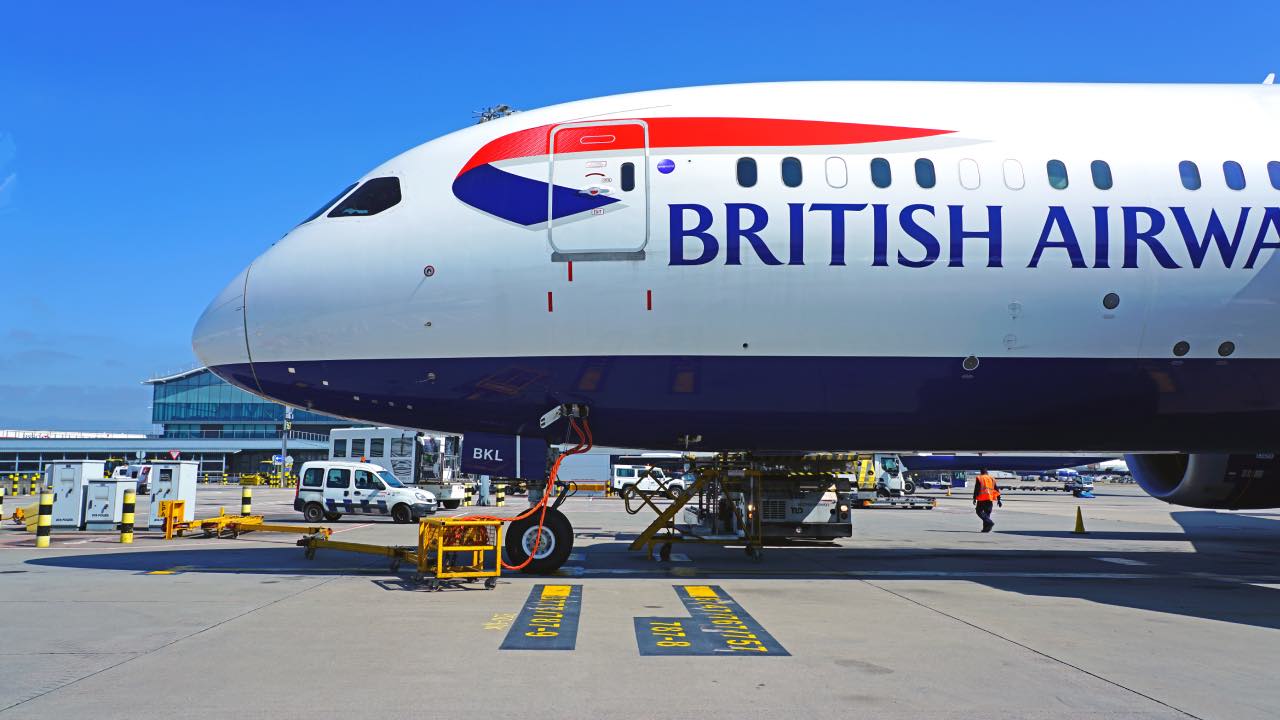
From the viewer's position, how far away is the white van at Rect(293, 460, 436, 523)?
28812mm

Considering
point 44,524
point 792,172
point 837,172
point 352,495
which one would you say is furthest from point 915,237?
point 352,495

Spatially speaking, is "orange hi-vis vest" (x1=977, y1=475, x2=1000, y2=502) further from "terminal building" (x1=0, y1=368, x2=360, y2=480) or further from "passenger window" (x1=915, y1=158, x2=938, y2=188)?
"terminal building" (x1=0, y1=368, x2=360, y2=480)

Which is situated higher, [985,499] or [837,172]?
[837,172]

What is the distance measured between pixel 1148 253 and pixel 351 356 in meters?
10.8

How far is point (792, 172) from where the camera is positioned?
12.1m

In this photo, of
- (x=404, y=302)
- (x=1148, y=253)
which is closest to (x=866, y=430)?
(x=1148, y=253)

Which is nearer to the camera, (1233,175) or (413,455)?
(1233,175)

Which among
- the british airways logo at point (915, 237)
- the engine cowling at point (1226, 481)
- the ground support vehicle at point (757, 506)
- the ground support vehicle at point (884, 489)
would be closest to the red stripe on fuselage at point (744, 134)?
the british airways logo at point (915, 237)

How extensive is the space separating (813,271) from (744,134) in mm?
2114

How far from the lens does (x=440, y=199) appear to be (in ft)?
41.3

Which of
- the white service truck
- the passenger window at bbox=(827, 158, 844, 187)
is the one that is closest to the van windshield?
the white service truck

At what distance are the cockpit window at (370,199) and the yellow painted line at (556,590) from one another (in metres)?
5.73

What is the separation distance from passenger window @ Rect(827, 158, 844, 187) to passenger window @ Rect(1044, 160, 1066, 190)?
2.72 m

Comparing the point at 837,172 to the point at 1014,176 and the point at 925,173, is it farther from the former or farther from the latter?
the point at 1014,176
